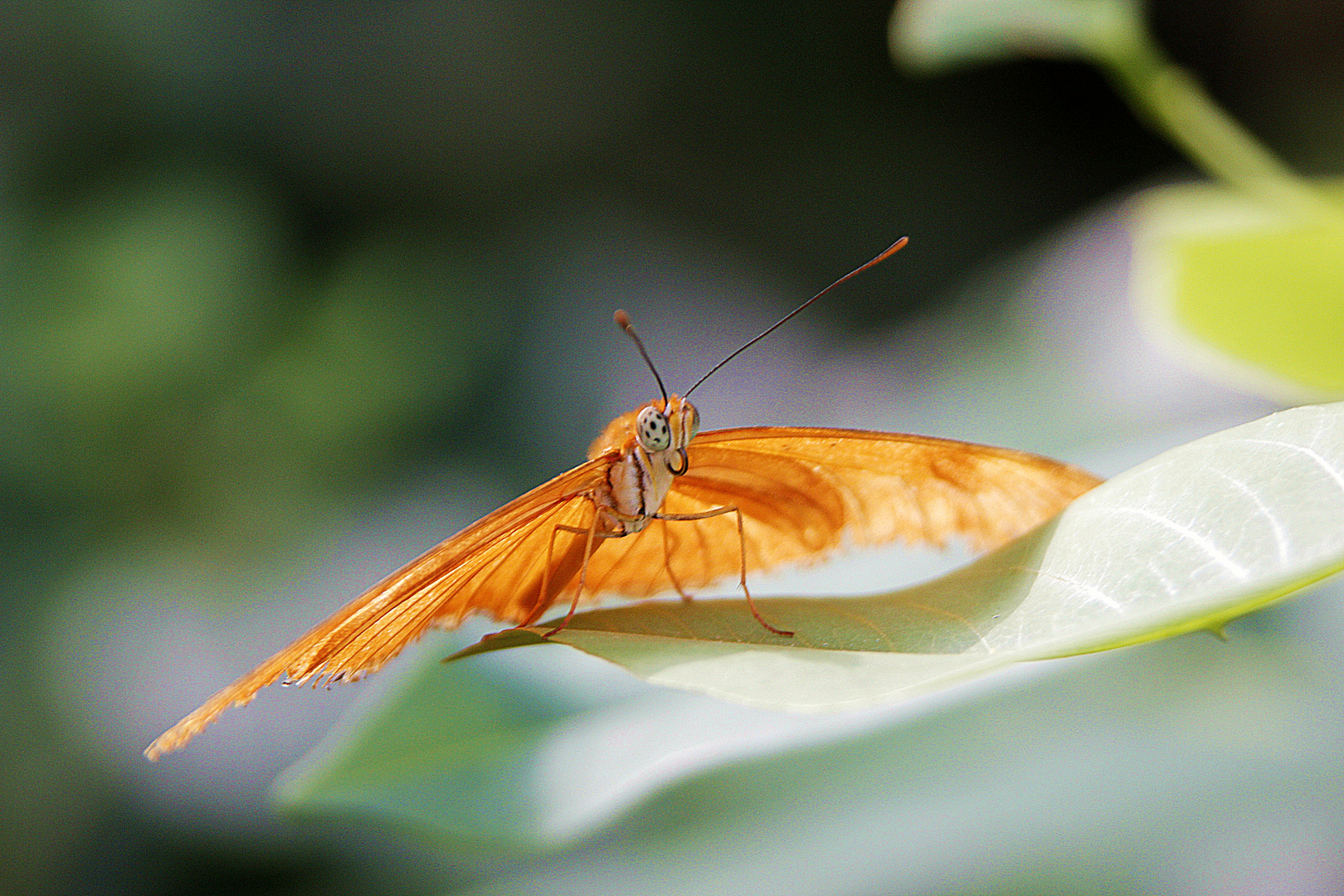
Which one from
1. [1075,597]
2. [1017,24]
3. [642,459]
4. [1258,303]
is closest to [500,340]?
[1017,24]

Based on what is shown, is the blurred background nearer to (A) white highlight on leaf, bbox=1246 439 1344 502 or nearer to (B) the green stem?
(B) the green stem

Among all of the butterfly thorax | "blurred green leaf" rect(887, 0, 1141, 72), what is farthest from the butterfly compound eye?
"blurred green leaf" rect(887, 0, 1141, 72)

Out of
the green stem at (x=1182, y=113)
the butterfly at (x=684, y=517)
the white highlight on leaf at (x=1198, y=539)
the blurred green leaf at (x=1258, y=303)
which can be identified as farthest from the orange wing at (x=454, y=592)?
the green stem at (x=1182, y=113)

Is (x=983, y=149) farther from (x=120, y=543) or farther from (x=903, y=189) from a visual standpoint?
(x=120, y=543)

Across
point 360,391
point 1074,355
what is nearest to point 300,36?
point 360,391

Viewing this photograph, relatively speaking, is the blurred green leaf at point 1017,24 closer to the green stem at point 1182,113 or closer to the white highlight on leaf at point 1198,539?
the green stem at point 1182,113

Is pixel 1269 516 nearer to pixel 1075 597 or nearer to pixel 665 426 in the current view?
pixel 1075 597
